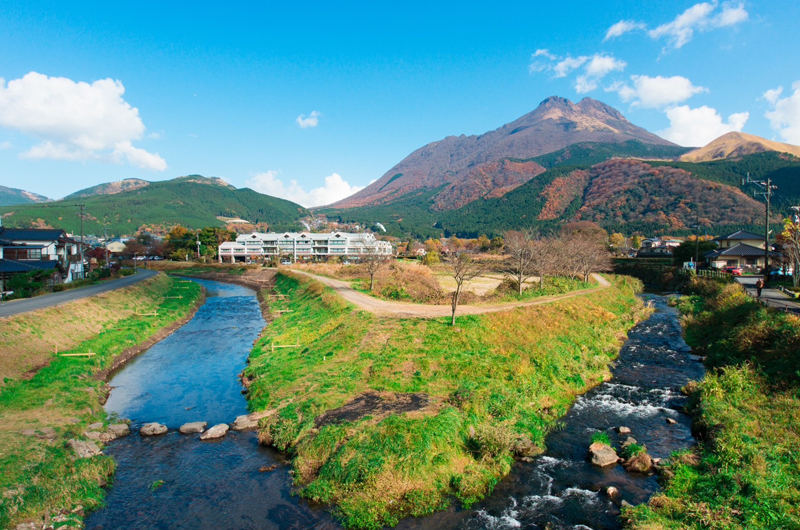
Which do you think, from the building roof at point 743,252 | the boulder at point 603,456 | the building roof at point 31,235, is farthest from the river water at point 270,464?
the building roof at point 743,252

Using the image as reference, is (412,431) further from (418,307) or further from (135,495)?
(418,307)

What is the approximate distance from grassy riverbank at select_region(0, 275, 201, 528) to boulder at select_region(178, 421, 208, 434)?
2613 millimetres

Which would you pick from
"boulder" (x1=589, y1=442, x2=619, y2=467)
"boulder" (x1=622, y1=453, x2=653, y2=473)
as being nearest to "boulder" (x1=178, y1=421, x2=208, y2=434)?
"boulder" (x1=589, y1=442, x2=619, y2=467)

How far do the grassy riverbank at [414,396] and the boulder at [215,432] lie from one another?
1.66 meters

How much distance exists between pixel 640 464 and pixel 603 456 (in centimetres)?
98

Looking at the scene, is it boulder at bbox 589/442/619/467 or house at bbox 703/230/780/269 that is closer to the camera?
boulder at bbox 589/442/619/467

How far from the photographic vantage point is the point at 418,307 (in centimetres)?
2919

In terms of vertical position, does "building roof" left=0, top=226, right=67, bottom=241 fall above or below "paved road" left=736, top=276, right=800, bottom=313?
above

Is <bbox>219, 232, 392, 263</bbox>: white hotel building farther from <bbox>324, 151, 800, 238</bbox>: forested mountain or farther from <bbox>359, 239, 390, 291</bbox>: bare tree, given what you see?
<bbox>324, 151, 800, 238</bbox>: forested mountain

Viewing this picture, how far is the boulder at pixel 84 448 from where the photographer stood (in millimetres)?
12254

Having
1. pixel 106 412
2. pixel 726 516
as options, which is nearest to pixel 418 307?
pixel 106 412

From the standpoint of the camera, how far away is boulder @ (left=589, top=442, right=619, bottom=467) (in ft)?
40.8

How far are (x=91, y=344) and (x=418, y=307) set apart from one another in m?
20.1

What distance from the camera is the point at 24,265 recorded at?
38781 mm
